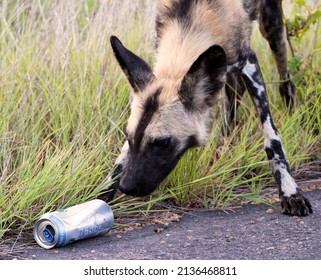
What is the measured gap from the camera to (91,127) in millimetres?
4434

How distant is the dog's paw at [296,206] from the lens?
398 centimetres

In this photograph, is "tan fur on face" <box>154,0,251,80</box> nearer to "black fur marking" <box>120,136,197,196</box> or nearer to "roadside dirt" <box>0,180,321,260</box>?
"black fur marking" <box>120,136,197,196</box>

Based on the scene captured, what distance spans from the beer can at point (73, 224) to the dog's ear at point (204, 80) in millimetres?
670

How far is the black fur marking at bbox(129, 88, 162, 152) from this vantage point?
3.71 metres

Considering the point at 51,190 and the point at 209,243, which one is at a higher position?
the point at 51,190

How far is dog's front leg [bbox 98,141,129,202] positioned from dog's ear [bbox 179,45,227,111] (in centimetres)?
54

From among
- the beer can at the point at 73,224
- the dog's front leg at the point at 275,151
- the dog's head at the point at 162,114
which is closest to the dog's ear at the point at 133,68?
the dog's head at the point at 162,114

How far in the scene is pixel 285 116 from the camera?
4855mm

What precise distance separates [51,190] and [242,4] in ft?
5.08

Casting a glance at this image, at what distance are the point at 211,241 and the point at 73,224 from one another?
0.63 meters

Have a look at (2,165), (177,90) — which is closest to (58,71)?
(2,165)

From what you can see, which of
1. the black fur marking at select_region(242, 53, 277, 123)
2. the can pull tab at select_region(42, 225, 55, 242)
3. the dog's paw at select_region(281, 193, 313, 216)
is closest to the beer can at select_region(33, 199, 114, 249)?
the can pull tab at select_region(42, 225, 55, 242)

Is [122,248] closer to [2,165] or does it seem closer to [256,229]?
[256,229]

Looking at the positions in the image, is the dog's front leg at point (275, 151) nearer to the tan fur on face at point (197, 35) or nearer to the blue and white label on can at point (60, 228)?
the tan fur on face at point (197, 35)
